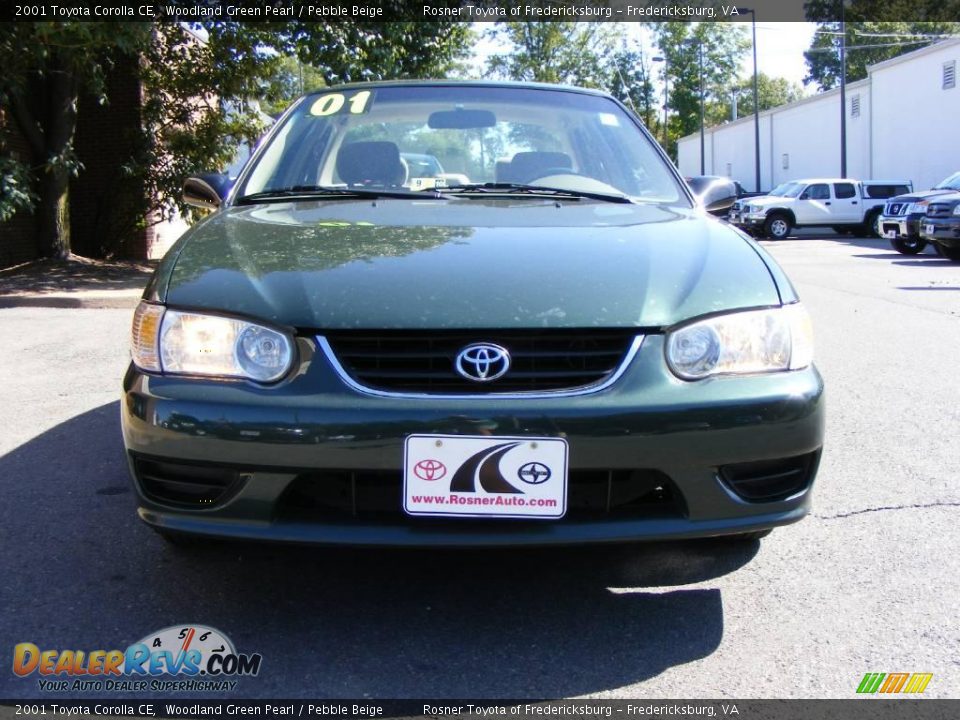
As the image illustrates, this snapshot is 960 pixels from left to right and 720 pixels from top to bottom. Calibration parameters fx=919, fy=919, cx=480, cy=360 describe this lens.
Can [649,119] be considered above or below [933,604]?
above

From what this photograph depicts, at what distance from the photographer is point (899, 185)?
2558 cm

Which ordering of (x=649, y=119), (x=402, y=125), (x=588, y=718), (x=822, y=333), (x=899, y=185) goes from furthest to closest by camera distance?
(x=649, y=119) → (x=899, y=185) → (x=822, y=333) → (x=402, y=125) → (x=588, y=718)

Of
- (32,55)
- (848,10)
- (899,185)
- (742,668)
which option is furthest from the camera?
(848,10)

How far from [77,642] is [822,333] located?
6.37 meters

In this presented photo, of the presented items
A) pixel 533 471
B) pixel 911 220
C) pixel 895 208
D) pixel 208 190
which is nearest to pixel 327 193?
pixel 208 190

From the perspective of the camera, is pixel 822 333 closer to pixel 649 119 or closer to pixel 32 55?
pixel 32 55

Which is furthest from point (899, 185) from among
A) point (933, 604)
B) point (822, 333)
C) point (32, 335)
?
point (933, 604)

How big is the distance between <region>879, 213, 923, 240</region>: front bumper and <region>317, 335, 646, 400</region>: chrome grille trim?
15.0 m

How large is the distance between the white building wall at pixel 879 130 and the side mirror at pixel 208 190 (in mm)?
27538

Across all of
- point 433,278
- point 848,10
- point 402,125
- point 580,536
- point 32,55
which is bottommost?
point 580,536

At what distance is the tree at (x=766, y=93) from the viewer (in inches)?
2778

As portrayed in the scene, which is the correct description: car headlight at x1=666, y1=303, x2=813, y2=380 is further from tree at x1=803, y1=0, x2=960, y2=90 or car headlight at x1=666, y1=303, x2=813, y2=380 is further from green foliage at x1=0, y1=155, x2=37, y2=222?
tree at x1=803, y1=0, x2=960, y2=90

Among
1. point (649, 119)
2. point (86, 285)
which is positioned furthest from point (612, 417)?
point (649, 119)

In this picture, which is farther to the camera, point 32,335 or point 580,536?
point 32,335
